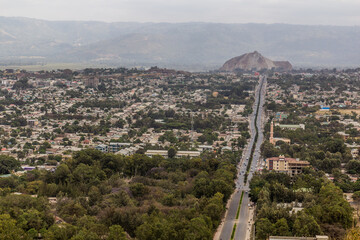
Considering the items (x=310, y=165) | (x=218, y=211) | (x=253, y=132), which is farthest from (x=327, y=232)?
(x=253, y=132)

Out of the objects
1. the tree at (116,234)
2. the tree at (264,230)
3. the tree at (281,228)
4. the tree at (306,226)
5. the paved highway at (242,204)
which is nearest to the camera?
the tree at (116,234)

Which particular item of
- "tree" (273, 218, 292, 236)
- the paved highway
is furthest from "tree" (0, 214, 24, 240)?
"tree" (273, 218, 292, 236)

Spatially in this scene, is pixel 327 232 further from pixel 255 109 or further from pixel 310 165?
pixel 255 109

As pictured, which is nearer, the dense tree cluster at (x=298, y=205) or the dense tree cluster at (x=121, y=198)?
the dense tree cluster at (x=121, y=198)

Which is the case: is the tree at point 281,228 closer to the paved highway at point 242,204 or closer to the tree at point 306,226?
the tree at point 306,226

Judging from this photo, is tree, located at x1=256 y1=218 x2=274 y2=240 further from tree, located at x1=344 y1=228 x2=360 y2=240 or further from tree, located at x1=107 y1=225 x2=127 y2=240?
tree, located at x1=107 y1=225 x2=127 y2=240

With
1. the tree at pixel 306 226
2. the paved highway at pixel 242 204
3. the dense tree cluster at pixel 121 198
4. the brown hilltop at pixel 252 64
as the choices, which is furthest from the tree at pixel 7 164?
the brown hilltop at pixel 252 64

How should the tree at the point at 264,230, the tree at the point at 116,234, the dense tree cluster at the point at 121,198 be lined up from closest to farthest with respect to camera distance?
the tree at the point at 116,234 < the dense tree cluster at the point at 121,198 < the tree at the point at 264,230

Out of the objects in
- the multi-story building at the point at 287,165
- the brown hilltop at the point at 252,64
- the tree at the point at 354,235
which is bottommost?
the multi-story building at the point at 287,165
